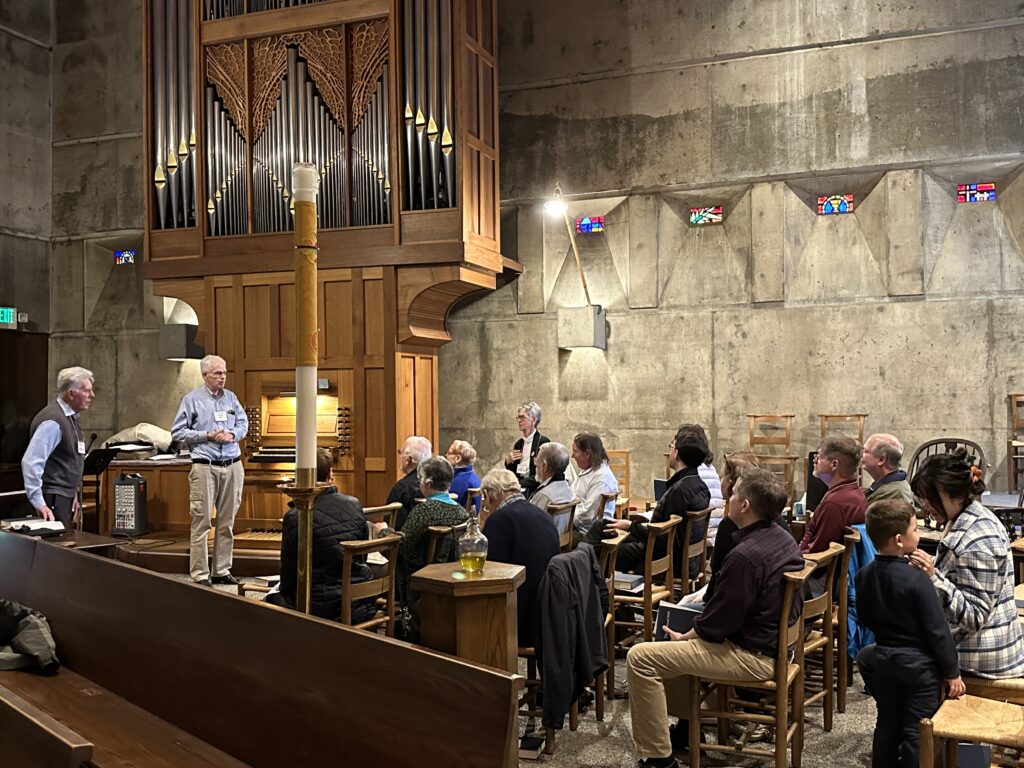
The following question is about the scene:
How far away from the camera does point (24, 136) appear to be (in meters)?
11.9

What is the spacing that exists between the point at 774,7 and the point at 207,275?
19.8 feet

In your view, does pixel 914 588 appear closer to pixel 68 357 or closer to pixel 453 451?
pixel 453 451

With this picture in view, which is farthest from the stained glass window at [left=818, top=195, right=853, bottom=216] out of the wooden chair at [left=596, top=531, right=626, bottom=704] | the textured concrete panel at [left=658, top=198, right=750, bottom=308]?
the wooden chair at [left=596, top=531, right=626, bottom=704]

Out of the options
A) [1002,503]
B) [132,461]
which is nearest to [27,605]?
[132,461]

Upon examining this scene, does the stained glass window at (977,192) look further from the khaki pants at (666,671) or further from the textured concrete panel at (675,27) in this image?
the khaki pants at (666,671)

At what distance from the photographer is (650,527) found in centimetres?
439

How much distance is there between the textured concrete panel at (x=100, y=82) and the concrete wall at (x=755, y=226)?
A: 4760 millimetres

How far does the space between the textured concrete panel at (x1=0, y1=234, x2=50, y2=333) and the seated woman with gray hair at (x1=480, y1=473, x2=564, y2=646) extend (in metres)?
9.92

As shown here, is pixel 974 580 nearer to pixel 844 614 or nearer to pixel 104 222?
pixel 844 614

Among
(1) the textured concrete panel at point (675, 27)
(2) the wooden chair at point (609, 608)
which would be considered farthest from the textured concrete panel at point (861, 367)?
(2) the wooden chair at point (609, 608)

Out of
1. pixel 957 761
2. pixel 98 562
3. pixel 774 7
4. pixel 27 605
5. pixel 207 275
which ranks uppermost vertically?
pixel 774 7

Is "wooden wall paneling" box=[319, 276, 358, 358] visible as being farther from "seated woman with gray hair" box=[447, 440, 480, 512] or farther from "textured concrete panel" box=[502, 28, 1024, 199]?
"seated woman with gray hair" box=[447, 440, 480, 512]

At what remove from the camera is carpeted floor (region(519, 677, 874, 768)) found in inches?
148

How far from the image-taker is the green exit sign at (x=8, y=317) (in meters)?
11.6
